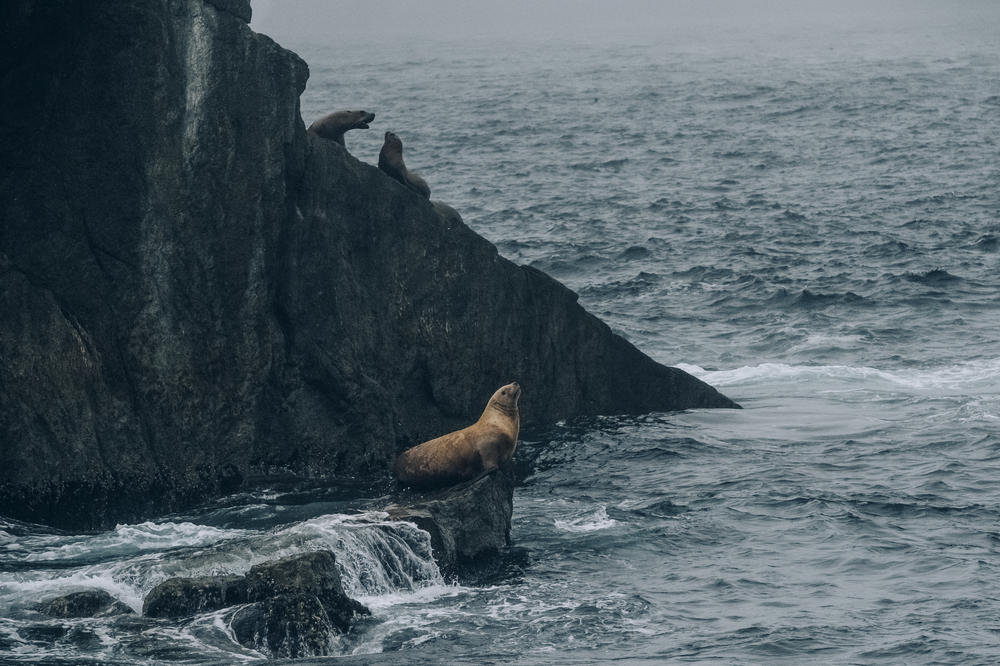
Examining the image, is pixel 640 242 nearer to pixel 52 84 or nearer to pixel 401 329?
pixel 401 329

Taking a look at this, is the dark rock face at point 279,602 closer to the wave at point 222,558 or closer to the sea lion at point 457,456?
the wave at point 222,558

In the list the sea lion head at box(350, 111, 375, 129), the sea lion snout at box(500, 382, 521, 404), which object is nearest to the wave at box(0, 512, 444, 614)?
Result: the sea lion snout at box(500, 382, 521, 404)

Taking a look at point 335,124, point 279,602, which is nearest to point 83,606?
point 279,602

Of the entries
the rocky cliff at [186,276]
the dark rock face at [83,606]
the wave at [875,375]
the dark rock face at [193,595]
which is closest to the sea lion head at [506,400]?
the rocky cliff at [186,276]

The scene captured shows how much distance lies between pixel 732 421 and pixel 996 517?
4646 mm

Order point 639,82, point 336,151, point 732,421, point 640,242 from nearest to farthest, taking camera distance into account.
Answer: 1. point 336,151
2. point 732,421
3. point 640,242
4. point 639,82

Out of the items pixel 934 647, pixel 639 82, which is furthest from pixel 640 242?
pixel 639 82

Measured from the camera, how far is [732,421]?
19.7 meters

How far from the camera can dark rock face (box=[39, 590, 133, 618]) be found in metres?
11.7

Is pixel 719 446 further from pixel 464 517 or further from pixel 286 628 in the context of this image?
pixel 286 628

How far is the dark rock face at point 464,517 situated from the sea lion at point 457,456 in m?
0.49

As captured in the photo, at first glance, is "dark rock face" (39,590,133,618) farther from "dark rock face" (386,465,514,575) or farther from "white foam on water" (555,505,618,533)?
"white foam on water" (555,505,618,533)

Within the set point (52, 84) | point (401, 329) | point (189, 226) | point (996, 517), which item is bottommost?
point (996, 517)

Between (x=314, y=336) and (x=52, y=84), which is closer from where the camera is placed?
(x=52, y=84)
